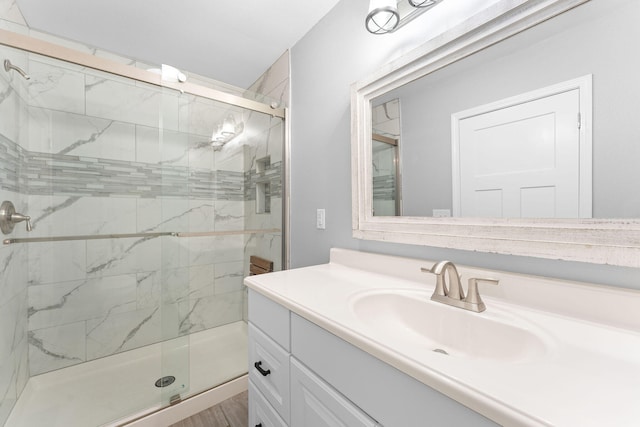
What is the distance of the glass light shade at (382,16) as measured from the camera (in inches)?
39.6

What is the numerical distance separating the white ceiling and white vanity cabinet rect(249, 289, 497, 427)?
4.90 ft

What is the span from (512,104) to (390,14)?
61 cm

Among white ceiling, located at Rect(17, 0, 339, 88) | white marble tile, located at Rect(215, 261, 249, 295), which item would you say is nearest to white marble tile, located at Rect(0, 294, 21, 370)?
white marble tile, located at Rect(215, 261, 249, 295)

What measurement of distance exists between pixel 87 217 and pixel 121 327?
759 mm

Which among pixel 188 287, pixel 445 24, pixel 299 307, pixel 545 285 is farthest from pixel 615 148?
pixel 188 287

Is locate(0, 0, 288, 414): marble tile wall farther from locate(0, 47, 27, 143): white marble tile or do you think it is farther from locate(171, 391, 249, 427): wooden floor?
locate(171, 391, 249, 427): wooden floor

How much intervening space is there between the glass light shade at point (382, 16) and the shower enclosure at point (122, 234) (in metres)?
0.89

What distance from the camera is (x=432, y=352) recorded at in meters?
0.49

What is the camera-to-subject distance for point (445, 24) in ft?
2.99

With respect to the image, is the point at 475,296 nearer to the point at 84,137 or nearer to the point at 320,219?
the point at 320,219

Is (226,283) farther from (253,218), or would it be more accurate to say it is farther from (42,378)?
(42,378)

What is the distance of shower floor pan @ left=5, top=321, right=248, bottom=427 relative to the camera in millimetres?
1273

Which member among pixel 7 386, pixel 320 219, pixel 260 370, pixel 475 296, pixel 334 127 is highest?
pixel 334 127

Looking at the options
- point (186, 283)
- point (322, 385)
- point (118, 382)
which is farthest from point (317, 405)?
point (118, 382)
